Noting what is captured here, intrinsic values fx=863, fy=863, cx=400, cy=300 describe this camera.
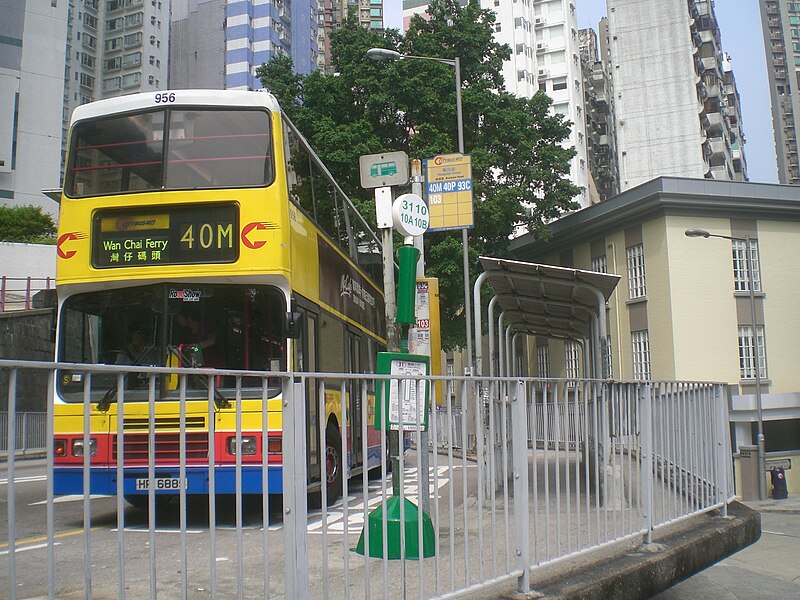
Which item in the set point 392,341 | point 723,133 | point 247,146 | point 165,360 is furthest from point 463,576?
point 723,133

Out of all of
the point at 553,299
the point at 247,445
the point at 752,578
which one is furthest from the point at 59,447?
the point at 553,299

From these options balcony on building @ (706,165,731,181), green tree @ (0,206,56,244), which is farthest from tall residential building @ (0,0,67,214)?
balcony on building @ (706,165,731,181)

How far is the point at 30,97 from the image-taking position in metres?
65.6

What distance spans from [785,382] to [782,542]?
21371mm

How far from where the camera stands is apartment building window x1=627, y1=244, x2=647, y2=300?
32812 mm

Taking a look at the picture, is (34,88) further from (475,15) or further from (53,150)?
(475,15)

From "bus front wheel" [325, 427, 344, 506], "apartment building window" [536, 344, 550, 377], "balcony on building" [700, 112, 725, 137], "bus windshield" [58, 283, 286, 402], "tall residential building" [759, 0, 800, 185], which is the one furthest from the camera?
"tall residential building" [759, 0, 800, 185]

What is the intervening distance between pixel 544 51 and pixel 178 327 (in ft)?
252

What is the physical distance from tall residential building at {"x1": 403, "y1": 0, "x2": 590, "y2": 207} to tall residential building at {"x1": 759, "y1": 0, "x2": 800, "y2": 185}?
5520cm

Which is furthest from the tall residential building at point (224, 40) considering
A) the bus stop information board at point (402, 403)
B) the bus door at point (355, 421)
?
the bus door at point (355, 421)

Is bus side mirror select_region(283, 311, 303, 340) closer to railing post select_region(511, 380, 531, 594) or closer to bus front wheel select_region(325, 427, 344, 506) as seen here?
railing post select_region(511, 380, 531, 594)

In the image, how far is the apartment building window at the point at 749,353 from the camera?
32.4 metres

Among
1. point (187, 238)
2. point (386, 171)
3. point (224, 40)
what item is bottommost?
Answer: point (187, 238)

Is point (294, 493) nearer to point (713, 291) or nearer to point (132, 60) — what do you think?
point (713, 291)
